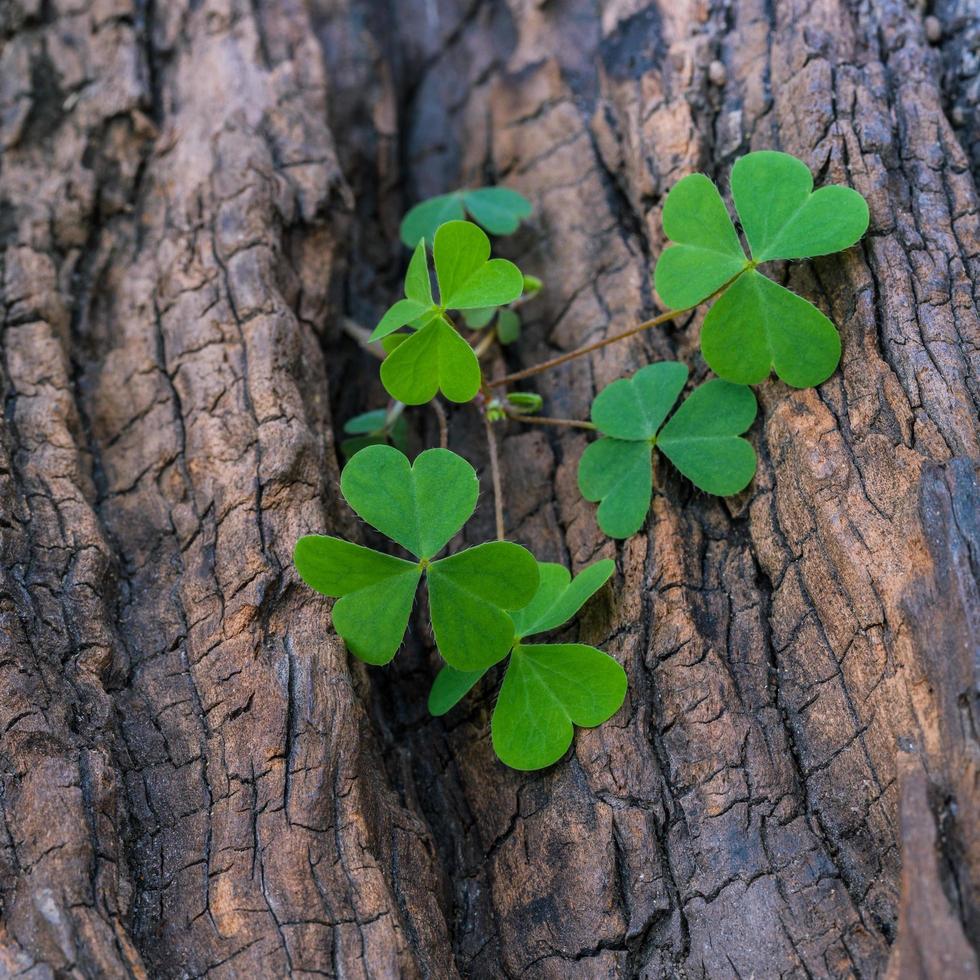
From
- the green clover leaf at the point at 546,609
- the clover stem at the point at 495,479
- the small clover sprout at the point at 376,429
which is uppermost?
the small clover sprout at the point at 376,429

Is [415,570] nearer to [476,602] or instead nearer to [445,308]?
[476,602]

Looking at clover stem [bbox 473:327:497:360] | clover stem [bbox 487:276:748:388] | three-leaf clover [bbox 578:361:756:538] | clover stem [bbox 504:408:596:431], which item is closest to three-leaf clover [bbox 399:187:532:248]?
clover stem [bbox 473:327:497:360]

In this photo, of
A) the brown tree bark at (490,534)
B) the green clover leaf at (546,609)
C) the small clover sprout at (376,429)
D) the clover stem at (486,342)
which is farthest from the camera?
the clover stem at (486,342)

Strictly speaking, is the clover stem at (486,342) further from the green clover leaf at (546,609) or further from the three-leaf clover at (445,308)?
the green clover leaf at (546,609)

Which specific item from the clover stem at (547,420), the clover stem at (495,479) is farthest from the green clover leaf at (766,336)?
the clover stem at (495,479)

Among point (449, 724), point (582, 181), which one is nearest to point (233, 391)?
point (449, 724)

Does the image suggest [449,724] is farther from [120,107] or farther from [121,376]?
[120,107]
